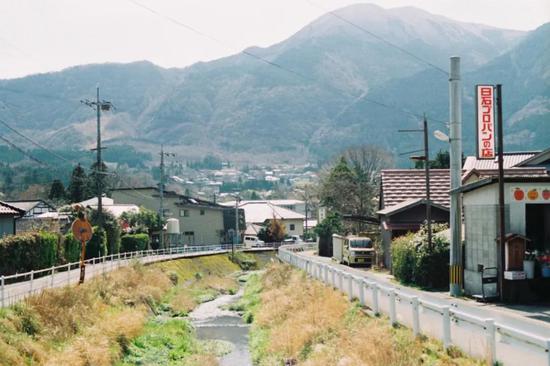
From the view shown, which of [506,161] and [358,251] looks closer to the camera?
[358,251]

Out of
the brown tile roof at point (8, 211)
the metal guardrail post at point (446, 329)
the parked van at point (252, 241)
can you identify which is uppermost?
the brown tile roof at point (8, 211)

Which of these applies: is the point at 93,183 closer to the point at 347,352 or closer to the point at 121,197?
the point at 121,197

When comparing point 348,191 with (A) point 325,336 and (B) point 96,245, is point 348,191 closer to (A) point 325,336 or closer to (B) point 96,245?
(B) point 96,245

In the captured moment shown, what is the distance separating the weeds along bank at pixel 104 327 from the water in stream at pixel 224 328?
0.70 meters

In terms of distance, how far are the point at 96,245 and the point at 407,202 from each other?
928 inches

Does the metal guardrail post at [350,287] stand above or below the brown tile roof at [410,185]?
below

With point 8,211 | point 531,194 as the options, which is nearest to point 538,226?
point 531,194

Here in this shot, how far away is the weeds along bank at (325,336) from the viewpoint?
15867 mm

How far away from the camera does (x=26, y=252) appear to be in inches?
1452

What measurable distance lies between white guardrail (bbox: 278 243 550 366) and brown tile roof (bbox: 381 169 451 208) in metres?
27.1

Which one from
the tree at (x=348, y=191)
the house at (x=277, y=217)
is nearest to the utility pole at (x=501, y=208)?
the tree at (x=348, y=191)

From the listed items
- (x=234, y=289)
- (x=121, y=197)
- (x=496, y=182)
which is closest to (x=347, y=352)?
(x=496, y=182)

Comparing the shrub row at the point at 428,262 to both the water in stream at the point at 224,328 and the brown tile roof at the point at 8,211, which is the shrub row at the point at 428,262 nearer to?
the water in stream at the point at 224,328

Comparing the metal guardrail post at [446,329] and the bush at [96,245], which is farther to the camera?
the bush at [96,245]
